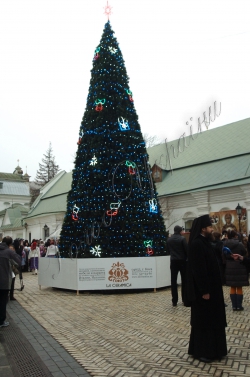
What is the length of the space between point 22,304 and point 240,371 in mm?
7940

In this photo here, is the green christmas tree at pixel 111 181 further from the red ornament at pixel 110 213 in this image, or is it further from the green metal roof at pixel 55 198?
the green metal roof at pixel 55 198

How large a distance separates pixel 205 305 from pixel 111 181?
369 inches

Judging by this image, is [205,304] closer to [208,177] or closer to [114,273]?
[114,273]

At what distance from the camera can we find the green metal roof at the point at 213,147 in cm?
3171

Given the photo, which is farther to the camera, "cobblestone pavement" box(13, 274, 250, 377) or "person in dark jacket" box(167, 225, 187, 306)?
"person in dark jacket" box(167, 225, 187, 306)

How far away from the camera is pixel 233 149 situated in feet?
103

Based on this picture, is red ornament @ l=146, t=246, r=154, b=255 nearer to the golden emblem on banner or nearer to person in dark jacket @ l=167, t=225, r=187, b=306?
the golden emblem on banner

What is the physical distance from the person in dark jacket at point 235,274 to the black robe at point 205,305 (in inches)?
150

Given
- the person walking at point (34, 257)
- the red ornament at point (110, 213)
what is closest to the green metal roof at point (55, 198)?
the person walking at point (34, 257)

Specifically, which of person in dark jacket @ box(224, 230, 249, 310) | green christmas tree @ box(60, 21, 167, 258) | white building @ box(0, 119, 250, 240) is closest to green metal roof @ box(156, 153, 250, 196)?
white building @ box(0, 119, 250, 240)

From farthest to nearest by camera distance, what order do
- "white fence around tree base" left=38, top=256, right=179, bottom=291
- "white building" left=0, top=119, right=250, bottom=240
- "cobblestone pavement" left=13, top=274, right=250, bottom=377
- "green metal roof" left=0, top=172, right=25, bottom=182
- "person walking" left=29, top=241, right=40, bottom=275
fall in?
"green metal roof" left=0, top=172, right=25, bottom=182 < "white building" left=0, top=119, right=250, bottom=240 < "person walking" left=29, top=241, right=40, bottom=275 < "white fence around tree base" left=38, top=256, right=179, bottom=291 < "cobblestone pavement" left=13, top=274, right=250, bottom=377

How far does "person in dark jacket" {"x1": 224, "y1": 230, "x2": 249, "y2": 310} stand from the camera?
32.0 ft

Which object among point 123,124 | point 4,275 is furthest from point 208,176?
point 4,275

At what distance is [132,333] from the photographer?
7.97 m
